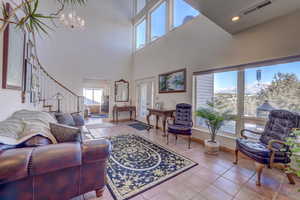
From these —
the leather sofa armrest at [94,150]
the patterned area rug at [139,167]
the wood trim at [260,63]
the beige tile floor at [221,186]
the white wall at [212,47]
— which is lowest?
the beige tile floor at [221,186]

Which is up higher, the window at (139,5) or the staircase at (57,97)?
the window at (139,5)

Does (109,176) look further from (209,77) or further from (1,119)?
(209,77)

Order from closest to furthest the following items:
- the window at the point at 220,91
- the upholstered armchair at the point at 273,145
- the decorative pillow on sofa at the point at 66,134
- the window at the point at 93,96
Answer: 1. the decorative pillow on sofa at the point at 66,134
2. the upholstered armchair at the point at 273,145
3. the window at the point at 220,91
4. the window at the point at 93,96

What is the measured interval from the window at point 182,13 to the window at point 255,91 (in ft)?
6.60

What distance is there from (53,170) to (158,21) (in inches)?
228

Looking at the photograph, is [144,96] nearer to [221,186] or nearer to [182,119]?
[182,119]

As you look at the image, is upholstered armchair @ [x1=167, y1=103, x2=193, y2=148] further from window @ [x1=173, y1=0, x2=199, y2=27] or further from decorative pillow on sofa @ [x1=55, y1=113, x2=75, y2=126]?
window @ [x1=173, y1=0, x2=199, y2=27]

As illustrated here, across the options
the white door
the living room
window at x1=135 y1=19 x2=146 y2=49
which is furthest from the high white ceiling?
window at x1=135 y1=19 x2=146 y2=49

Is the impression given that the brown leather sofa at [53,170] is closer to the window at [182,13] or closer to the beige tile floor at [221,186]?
the beige tile floor at [221,186]

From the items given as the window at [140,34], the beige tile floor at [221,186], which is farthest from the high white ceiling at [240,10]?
the window at [140,34]

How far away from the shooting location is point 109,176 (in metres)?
1.98

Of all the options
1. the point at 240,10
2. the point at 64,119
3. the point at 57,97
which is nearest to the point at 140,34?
the point at 57,97

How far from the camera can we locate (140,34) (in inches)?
255

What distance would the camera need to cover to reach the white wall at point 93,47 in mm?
5156
